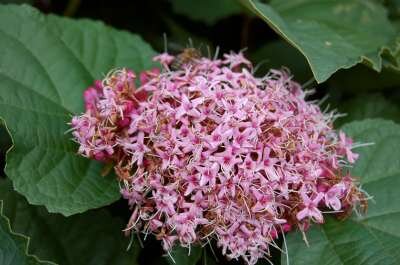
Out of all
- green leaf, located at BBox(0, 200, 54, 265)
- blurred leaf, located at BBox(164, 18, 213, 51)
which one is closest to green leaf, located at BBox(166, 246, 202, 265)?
green leaf, located at BBox(0, 200, 54, 265)

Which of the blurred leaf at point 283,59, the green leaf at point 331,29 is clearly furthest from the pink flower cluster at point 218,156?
the blurred leaf at point 283,59

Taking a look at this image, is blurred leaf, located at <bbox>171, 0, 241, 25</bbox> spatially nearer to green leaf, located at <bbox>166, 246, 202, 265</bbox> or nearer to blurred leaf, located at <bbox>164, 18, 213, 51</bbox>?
blurred leaf, located at <bbox>164, 18, 213, 51</bbox>

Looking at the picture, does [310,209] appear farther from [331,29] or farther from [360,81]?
[360,81]

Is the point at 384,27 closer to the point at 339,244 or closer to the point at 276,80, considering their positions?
the point at 276,80

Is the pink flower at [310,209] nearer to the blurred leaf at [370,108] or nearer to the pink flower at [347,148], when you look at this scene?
the pink flower at [347,148]

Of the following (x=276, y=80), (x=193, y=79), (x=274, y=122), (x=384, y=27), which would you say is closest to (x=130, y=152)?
(x=193, y=79)

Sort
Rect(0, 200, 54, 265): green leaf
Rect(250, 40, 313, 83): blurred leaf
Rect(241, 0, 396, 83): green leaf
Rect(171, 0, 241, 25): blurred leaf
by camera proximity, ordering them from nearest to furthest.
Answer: Rect(0, 200, 54, 265): green leaf
Rect(241, 0, 396, 83): green leaf
Rect(250, 40, 313, 83): blurred leaf
Rect(171, 0, 241, 25): blurred leaf
